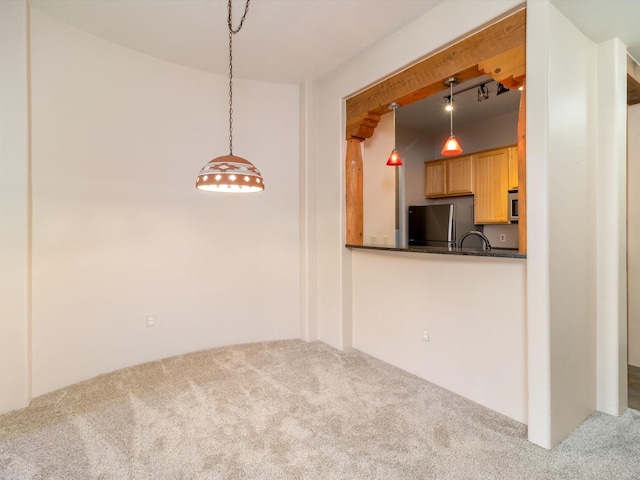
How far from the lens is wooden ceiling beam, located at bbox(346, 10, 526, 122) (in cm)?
211

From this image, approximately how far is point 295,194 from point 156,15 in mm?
2048

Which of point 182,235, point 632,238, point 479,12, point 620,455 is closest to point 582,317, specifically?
point 620,455

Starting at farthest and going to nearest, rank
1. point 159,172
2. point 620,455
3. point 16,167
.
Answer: point 159,172 < point 16,167 < point 620,455

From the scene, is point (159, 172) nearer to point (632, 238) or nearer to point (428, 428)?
point (428, 428)

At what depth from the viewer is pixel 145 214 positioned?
10.6 feet

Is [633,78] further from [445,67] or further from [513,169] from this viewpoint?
[513,169]

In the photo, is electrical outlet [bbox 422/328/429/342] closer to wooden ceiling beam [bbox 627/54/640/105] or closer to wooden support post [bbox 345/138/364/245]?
wooden support post [bbox 345/138/364/245]

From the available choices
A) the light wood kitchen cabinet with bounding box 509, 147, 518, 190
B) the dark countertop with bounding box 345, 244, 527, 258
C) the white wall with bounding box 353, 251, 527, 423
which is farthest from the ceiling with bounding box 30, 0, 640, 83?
the light wood kitchen cabinet with bounding box 509, 147, 518, 190

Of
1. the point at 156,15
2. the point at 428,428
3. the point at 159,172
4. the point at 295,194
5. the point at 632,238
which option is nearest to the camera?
the point at 428,428

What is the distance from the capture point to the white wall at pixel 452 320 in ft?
7.41

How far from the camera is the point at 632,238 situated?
9.99 feet

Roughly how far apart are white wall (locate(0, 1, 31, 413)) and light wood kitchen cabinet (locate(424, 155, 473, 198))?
4.99 m

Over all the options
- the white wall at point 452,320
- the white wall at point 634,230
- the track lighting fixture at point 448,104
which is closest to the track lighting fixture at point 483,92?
the track lighting fixture at point 448,104

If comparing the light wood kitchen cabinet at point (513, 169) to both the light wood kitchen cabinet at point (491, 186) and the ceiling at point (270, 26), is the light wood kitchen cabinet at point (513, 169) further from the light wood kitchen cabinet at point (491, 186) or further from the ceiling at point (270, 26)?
the ceiling at point (270, 26)
